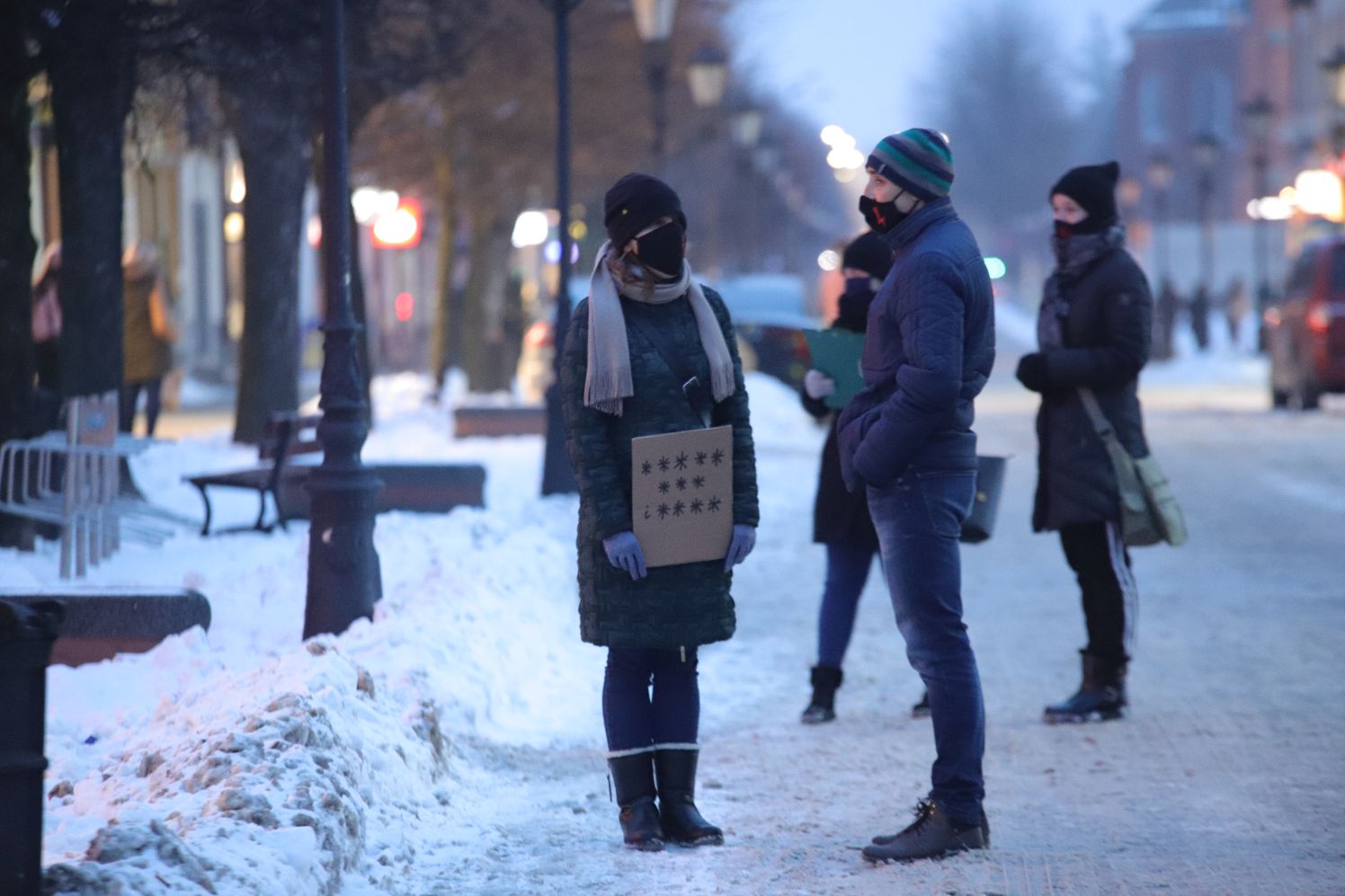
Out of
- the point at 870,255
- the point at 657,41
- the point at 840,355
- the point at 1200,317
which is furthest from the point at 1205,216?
the point at 840,355

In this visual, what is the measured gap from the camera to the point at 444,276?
29.9 m

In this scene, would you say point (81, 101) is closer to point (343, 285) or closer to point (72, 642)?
point (343, 285)

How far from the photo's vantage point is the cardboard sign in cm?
574

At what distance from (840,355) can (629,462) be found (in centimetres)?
201

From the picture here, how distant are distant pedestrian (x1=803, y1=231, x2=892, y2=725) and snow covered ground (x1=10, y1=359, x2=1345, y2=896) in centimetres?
25

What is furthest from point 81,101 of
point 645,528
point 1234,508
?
point 1234,508

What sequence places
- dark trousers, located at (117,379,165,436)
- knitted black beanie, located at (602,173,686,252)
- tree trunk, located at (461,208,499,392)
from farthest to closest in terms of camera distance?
tree trunk, located at (461,208,499,392)
dark trousers, located at (117,379,165,436)
knitted black beanie, located at (602,173,686,252)

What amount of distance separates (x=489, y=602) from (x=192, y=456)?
8.50 meters

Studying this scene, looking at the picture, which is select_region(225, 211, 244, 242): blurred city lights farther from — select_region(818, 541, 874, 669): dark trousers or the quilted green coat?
the quilted green coat

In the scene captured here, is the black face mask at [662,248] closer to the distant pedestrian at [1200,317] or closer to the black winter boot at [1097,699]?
the black winter boot at [1097,699]

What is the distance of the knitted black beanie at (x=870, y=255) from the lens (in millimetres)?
7844

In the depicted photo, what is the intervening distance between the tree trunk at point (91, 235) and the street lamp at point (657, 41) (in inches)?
366

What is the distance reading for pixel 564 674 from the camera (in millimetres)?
8867

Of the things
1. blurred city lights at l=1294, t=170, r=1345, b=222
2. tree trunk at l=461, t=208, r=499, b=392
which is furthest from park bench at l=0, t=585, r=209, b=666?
blurred city lights at l=1294, t=170, r=1345, b=222
